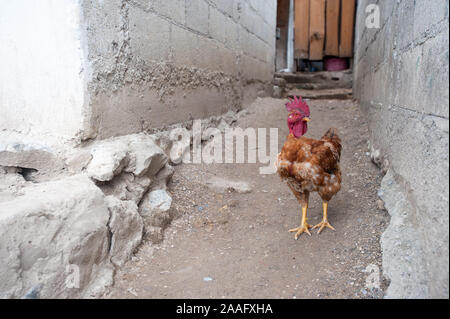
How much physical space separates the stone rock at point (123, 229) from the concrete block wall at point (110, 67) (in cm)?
54

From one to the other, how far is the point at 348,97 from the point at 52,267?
7.01 meters

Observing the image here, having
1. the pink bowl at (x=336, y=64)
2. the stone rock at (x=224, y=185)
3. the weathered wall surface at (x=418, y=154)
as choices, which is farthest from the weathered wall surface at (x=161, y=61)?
the pink bowl at (x=336, y=64)

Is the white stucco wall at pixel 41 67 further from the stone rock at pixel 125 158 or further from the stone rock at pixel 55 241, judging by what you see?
the stone rock at pixel 55 241

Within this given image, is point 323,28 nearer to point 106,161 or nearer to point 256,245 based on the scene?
point 256,245

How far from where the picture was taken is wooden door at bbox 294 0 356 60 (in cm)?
891

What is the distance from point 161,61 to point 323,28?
7148 millimetres

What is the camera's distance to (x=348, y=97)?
24.7 feet

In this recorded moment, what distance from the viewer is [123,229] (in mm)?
2264

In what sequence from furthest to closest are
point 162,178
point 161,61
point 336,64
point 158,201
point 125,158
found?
point 336,64 → point 161,61 → point 162,178 → point 158,201 → point 125,158

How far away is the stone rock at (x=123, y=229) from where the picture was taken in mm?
2174

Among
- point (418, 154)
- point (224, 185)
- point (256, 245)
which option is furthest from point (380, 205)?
point (224, 185)

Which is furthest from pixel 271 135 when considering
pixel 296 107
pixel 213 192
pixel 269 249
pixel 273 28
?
pixel 273 28

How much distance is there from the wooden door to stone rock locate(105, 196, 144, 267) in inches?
324

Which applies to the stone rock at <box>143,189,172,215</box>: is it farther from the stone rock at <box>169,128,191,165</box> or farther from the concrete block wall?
the stone rock at <box>169,128,191,165</box>
